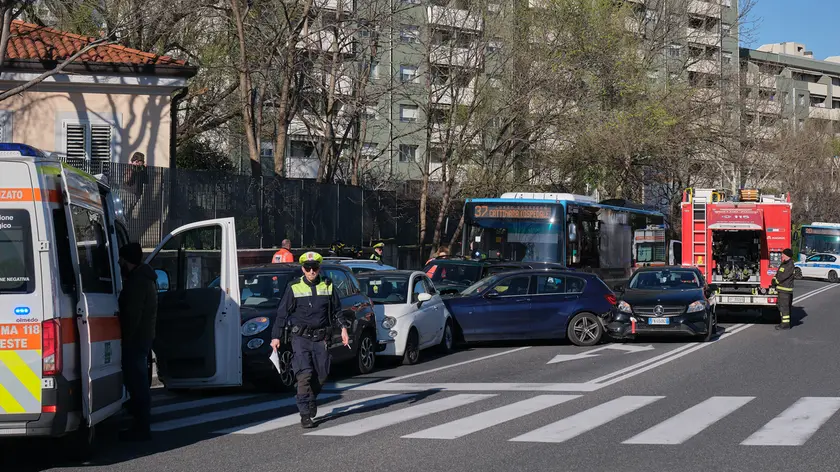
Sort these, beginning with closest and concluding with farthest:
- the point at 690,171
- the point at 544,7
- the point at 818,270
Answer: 1. the point at 544,7
2. the point at 690,171
3. the point at 818,270

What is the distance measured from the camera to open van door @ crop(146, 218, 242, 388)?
11461mm

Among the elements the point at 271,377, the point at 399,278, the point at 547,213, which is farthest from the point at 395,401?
the point at 547,213

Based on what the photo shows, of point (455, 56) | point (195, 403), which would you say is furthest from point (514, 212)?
point (195, 403)

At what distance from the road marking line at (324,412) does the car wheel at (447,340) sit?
551 centimetres

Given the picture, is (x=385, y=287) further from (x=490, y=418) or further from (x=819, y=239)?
(x=819, y=239)

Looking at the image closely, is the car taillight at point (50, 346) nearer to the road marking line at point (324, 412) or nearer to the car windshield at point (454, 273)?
the road marking line at point (324, 412)

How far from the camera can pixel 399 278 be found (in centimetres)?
1723

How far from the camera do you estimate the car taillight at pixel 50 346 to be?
305 inches

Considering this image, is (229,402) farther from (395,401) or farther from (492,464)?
(492,464)

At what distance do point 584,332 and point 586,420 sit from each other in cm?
892

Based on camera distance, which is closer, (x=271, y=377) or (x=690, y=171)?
(x=271, y=377)

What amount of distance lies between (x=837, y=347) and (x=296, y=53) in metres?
16.9

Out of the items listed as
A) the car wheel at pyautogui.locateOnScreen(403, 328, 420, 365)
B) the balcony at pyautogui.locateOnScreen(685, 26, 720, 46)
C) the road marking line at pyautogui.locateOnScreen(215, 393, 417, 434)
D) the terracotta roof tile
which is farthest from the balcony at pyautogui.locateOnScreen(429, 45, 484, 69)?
the road marking line at pyautogui.locateOnScreen(215, 393, 417, 434)

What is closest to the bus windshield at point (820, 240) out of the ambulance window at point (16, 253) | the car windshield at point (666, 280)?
the car windshield at point (666, 280)
